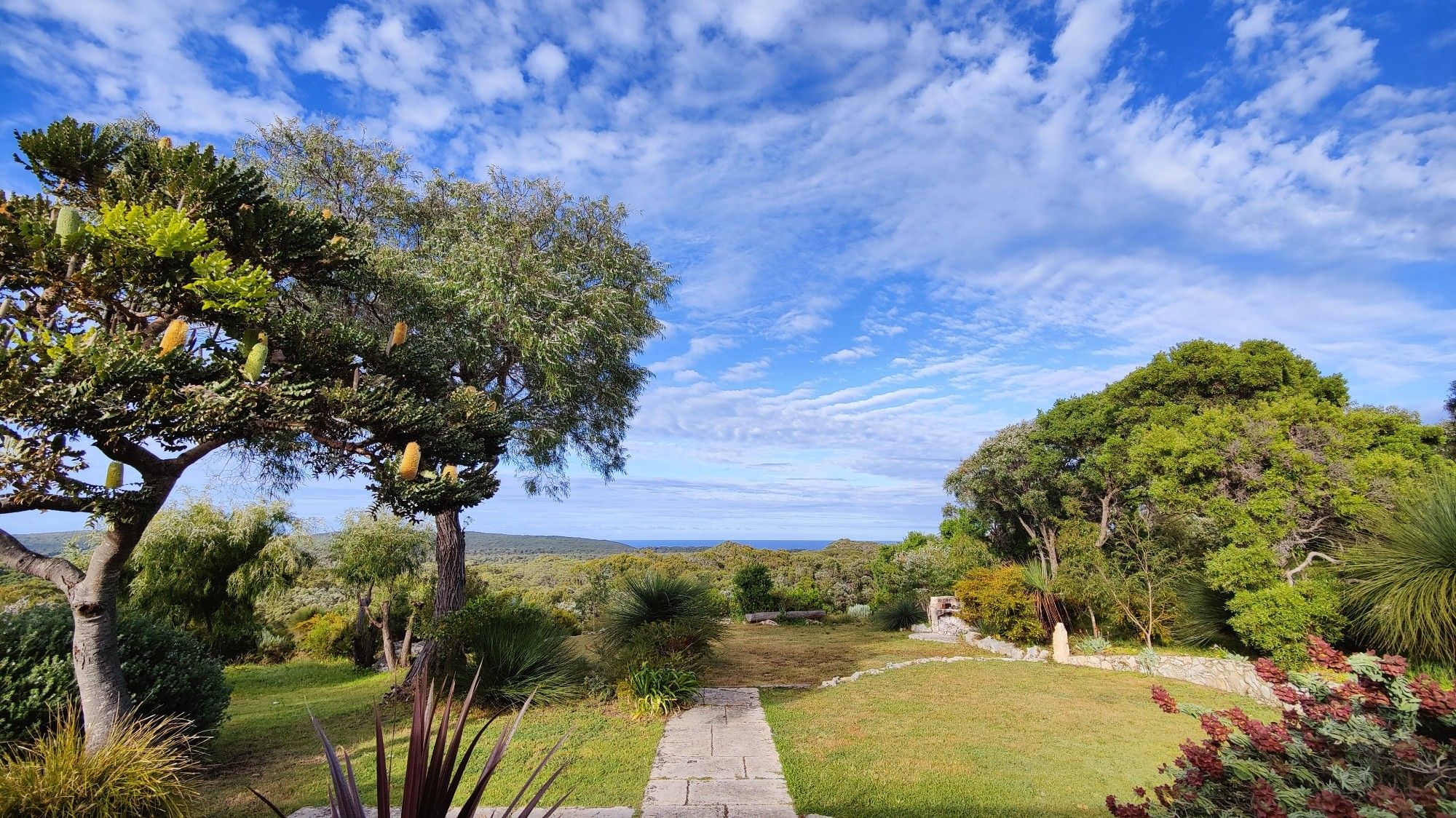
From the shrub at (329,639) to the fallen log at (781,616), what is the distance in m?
9.16

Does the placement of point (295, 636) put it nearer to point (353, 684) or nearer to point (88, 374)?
point (353, 684)

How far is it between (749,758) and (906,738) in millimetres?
1590

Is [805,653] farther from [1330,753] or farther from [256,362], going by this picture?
[256,362]

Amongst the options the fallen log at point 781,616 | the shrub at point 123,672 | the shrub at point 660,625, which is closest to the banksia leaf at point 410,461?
the shrub at point 123,672

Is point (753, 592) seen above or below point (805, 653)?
above

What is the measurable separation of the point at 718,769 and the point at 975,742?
2.47 meters

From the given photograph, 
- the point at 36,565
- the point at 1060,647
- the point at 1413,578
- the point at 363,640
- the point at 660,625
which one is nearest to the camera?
the point at 36,565

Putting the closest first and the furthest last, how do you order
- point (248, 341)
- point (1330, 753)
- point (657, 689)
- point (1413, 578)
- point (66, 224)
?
point (1330, 753) → point (66, 224) → point (248, 341) → point (1413, 578) → point (657, 689)

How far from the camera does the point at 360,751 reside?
204 inches

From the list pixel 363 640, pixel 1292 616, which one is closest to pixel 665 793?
pixel 1292 616

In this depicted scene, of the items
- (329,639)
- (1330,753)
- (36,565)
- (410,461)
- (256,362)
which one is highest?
(256,362)

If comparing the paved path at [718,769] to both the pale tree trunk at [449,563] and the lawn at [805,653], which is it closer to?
the lawn at [805,653]

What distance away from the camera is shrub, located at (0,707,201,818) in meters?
2.99

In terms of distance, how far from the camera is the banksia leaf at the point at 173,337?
2.87 meters
